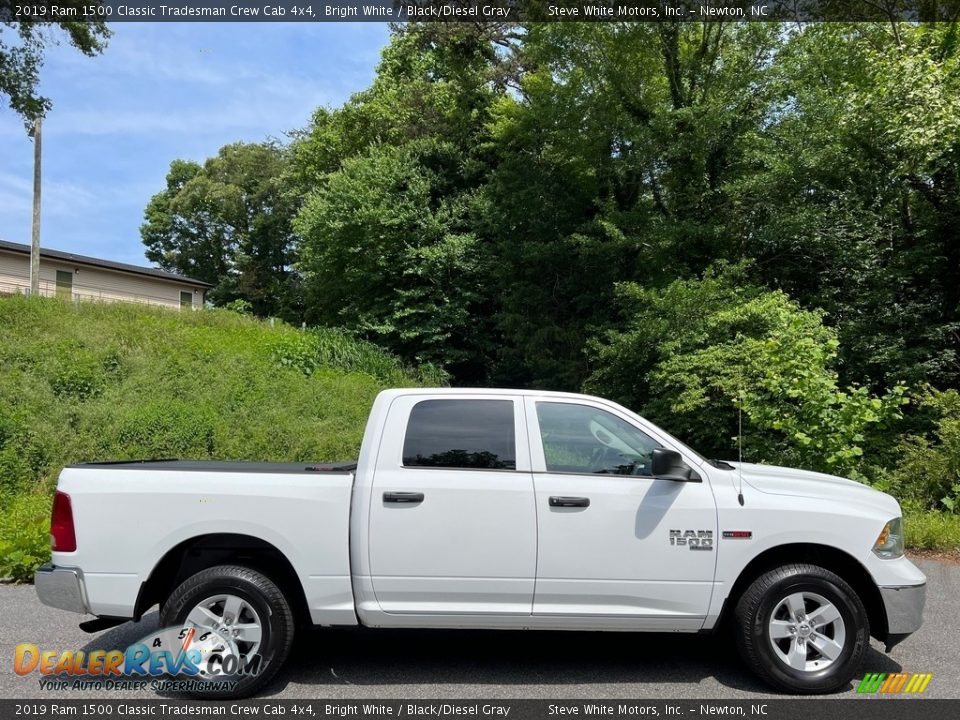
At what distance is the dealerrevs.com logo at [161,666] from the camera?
440 cm

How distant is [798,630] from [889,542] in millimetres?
809

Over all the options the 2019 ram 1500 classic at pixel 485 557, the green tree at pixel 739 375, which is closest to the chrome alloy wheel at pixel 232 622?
the 2019 ram 1500 classic at pixel 485 557

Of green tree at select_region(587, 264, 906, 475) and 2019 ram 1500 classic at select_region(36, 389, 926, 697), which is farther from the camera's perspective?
green tree at select_region(587, 264, 906, 475)

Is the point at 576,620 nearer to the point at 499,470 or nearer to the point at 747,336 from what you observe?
the point at 499,470

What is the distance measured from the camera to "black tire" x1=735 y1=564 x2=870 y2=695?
4.45 m

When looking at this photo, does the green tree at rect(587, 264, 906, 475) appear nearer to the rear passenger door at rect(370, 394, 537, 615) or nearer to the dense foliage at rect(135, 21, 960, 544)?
the dense foliage at rect(135, 21, 960, 544)

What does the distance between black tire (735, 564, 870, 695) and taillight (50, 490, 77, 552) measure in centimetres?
408

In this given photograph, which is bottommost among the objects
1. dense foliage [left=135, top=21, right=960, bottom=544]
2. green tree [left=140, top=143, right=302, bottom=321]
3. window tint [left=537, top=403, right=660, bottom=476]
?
window tint [left=537, top=403, right=660, bottom=476]

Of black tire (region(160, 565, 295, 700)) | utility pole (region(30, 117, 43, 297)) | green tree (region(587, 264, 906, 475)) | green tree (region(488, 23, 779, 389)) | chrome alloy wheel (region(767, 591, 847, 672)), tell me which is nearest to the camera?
black tire (region(160, 565, 295, 700))

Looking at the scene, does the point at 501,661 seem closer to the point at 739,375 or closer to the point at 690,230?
the point at 739,375

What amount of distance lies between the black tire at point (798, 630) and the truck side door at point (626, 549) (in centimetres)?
30

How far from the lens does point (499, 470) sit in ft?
15.2

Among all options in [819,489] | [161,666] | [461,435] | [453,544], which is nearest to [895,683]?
[819,489]

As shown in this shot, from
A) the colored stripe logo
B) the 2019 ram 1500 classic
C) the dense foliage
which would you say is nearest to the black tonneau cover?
the 2019 ram 1500 classic
